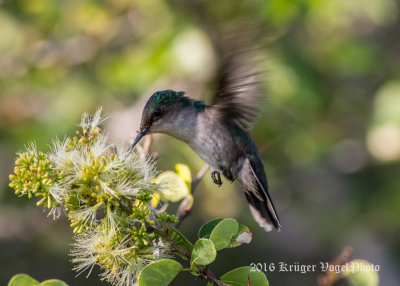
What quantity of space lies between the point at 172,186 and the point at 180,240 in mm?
430

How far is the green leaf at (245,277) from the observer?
1.65 metres

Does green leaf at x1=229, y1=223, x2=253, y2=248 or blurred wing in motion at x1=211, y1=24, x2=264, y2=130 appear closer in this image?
green leaf at x1=229, y1=223, x2=253, y2=248

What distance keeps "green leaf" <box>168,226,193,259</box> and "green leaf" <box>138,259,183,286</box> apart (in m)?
0.10

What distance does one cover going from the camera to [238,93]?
92.9 inches

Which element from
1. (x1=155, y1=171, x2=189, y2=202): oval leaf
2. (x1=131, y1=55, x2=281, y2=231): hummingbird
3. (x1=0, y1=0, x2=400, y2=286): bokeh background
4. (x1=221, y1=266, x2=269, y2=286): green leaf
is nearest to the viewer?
(x1=221, y1=266, x2=269, y2=286): green leaf

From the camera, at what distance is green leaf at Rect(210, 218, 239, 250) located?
5.50 ft

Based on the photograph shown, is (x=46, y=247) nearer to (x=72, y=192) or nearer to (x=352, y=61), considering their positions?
(x=352, y=61)

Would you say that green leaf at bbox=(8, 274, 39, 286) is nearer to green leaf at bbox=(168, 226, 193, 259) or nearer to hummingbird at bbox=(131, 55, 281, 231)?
green leaf at bbox=(168, 226, 193, 259)

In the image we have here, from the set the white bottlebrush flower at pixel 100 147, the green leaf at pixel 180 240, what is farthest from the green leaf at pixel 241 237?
the white bottlebrush flower at pixel 100 147

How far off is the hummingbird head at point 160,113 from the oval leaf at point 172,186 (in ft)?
0.93

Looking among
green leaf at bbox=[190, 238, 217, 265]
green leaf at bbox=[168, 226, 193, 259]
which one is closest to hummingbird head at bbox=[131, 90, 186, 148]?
green leaf at bbox=[168, 226, 193, 259]

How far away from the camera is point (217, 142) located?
2553 millimetres

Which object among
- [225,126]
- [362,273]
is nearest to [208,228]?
[362,273]

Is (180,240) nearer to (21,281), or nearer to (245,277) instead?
(245,277)
